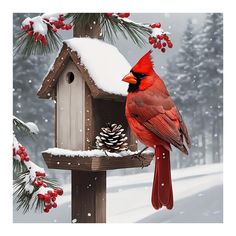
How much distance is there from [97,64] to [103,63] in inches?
1.3

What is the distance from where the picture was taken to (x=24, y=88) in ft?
8.70

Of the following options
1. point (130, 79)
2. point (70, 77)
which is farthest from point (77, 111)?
point (130, 79)

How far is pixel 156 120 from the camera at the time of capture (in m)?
2.45

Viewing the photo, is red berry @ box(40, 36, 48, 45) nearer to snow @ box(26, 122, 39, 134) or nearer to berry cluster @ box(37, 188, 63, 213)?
snow @ box(26, 122, 39, 134)

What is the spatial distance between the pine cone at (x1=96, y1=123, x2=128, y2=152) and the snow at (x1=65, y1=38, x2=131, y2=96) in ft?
0.56

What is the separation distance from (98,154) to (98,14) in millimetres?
687

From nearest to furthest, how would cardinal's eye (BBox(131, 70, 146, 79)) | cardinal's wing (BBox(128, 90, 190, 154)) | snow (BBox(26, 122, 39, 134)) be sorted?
cardinal's wing (BBox(128, 90, 190, 154)) < cardinal's eye (BBox(131, 70, 146, 79)) < snow (BBox(26, 122, 39, 134))

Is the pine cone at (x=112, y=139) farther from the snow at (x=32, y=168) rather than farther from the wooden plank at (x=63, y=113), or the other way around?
the snow at (x=32, y=168)

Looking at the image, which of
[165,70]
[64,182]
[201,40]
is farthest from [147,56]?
[64,182]

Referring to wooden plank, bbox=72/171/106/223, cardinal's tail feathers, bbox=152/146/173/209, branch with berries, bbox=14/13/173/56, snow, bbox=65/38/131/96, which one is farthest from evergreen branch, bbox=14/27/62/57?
cardinal's tail feathers, bbox=152/146/173/209

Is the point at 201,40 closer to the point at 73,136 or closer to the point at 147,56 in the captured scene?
the point at 147,56

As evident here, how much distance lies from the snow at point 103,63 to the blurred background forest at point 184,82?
0.21ft

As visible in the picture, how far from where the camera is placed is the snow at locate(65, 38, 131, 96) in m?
2.51

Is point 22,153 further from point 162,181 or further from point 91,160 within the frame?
point 162,181
